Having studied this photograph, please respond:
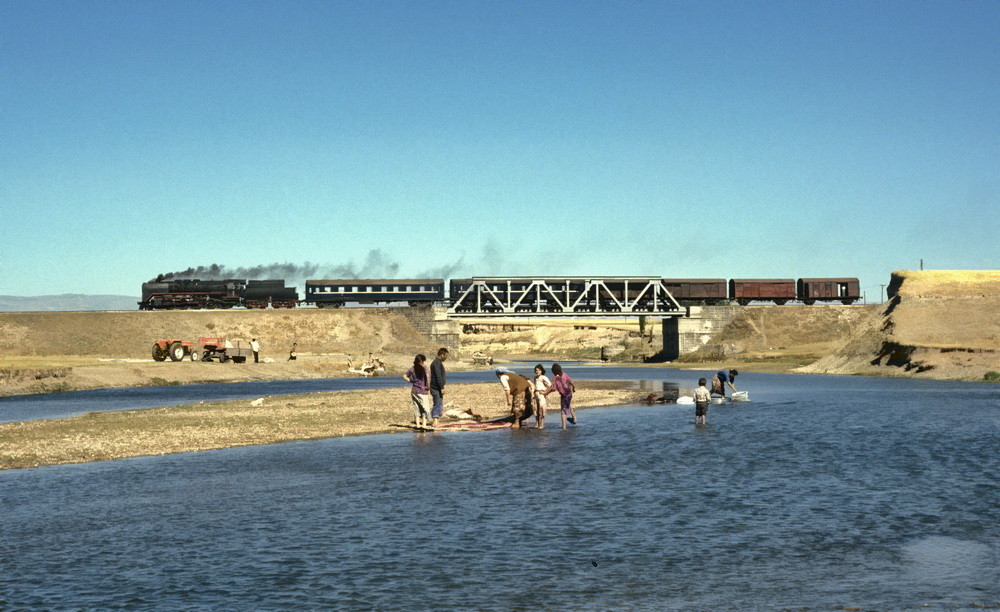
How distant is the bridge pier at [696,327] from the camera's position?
122 m

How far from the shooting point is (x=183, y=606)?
11.0 metres

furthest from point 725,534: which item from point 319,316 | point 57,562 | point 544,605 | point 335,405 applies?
point 319,316

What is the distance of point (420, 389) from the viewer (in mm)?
30109

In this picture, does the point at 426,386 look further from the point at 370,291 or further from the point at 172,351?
the point at 370,291

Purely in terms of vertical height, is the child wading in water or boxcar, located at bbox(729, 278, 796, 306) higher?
boxcar, located at bbox(729, 278, 796, 306)

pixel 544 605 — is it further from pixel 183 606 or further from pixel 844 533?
pixel 844 533

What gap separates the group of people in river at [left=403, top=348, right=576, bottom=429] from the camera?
29.8 meters

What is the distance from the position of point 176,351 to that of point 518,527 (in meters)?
71.8

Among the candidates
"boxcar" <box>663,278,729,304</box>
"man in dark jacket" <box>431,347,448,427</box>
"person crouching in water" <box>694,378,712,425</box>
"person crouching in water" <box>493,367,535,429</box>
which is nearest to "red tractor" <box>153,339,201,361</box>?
"person crouching in water" <box>493,367,535,429</box>

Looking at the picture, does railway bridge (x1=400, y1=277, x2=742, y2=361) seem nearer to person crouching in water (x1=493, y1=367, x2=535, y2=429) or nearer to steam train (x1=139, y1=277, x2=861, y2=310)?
steam train (x1=139, y1=277, x2=861, y2=310)

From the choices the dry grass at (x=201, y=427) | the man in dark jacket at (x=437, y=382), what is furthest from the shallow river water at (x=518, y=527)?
the man in dark jacket at (x=437, y=382)

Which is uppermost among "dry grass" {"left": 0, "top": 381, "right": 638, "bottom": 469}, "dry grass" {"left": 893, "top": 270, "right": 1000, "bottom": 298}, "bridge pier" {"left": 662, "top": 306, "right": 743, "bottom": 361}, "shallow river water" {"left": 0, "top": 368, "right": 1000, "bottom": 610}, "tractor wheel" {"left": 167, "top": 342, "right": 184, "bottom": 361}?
Result: "dry grass" {"left": 893, "top": 270, "right": 1000, "bottom": 298}

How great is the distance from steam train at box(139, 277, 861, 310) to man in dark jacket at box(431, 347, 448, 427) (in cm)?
9228

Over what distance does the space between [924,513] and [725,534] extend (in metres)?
3.91
